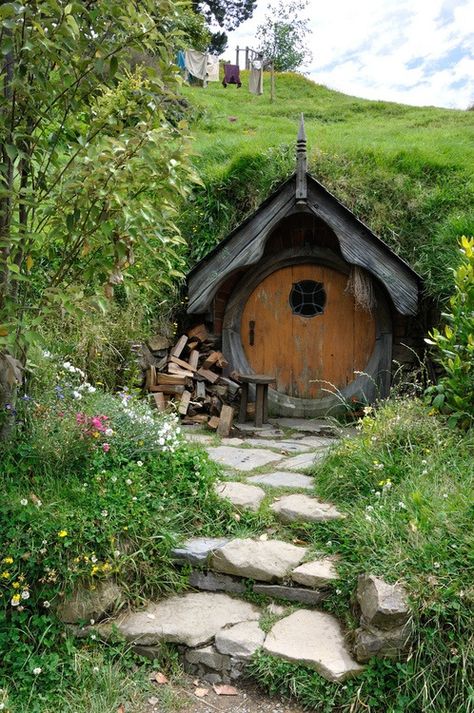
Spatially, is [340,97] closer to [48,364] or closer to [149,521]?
→ [48,364]

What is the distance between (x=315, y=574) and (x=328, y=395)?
3.90 metres

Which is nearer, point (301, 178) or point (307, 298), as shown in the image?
point (301, 178)

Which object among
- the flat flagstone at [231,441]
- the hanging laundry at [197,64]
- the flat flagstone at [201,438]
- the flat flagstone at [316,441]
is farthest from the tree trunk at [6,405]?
the hanging laundry at [197,64]

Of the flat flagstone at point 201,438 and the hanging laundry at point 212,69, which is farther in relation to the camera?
the hanging laundry at point 212,69

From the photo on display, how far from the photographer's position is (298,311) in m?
7.14

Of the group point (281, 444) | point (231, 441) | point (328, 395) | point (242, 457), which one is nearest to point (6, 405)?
point (242, 457)

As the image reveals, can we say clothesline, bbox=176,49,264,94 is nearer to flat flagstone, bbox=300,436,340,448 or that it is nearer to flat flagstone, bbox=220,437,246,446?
flat flagstone, bbox=300,436,340,448

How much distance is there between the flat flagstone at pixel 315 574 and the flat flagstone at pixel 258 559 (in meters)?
0.07

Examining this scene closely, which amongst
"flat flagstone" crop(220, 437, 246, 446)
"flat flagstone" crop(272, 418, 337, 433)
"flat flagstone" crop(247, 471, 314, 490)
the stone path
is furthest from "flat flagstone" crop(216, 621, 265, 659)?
"flat flagstone" crop(272, 418, 337, 433)

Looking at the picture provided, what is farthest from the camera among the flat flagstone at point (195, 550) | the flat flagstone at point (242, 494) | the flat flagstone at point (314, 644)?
the flat flagstone at point (242, 494)

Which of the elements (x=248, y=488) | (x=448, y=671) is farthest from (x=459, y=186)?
(x=448, y=671)

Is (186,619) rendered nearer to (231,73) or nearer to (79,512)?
(79,512)

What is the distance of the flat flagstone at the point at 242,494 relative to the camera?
4.01 meters

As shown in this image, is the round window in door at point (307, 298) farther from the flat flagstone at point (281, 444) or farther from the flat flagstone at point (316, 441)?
the flat flagstone at point (281, 444)
